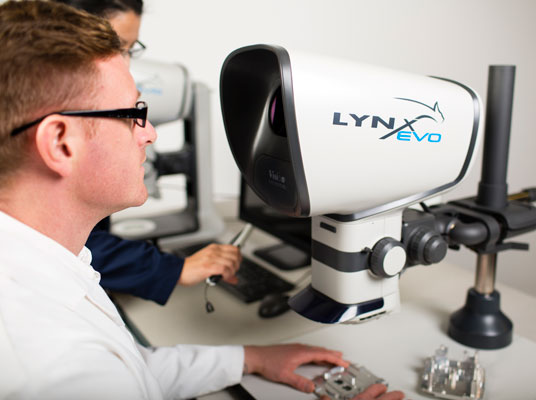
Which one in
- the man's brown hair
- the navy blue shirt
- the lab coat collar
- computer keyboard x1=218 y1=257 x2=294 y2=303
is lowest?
computer keyboard x1=218 y1=257 x2=294 y2=303

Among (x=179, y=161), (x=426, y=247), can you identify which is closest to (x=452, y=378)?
(x=426, y=247)

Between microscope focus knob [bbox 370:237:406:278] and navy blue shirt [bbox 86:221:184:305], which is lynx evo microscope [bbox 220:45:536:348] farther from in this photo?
navy blue shirt [bbox 86:221:184:305]

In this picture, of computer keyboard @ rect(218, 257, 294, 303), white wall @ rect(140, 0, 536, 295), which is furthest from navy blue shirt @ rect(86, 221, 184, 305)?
white wall @ rect(140, 0, 536, 295)

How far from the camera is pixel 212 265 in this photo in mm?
1273

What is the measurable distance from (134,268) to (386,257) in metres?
0.73

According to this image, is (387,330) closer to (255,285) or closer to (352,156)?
(255,285)

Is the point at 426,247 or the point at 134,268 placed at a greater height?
the point at 426,247

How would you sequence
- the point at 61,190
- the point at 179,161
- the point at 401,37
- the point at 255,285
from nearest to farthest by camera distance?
the point at 61,190
the point at 255,285
the point at 179,161
the point at 401,37

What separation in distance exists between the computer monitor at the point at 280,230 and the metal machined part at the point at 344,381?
524 mm

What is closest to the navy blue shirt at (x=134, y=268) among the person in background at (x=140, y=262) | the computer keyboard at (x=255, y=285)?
the person in background at (x=140, y=262)

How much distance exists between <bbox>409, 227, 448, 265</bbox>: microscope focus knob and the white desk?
30cm

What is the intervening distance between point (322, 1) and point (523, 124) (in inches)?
39.9

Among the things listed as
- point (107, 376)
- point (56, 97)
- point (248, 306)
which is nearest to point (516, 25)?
point (248, 306)

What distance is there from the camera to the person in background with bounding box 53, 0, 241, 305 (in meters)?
1.28
